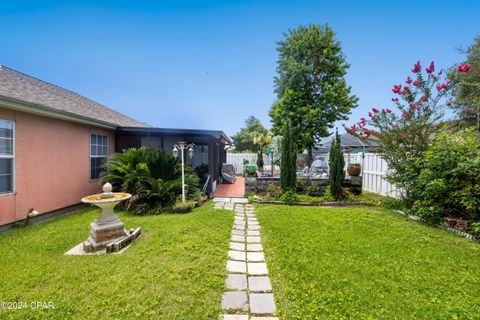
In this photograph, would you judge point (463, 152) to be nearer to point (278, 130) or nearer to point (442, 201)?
point (442, 201)

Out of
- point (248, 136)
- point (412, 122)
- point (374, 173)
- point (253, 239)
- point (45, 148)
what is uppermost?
point (248, 136)

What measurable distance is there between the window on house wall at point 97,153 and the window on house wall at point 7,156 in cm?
248

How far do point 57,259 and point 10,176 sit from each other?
310cm

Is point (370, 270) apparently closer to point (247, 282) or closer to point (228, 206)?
point (247, 282)

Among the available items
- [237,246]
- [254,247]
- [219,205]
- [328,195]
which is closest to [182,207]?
[219,205]

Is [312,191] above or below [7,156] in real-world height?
below

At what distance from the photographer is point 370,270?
2.84 m

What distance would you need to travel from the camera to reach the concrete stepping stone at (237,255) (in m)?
3.25

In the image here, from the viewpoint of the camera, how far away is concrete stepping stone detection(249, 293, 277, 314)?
2.11 metres

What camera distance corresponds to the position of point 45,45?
9242mm

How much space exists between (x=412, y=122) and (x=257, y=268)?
621cm

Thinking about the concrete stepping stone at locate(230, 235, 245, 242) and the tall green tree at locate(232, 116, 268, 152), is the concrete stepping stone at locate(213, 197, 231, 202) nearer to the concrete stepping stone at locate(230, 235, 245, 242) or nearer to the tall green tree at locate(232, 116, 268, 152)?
the concrete stepping stone at locate(230, 235, 245, 242)

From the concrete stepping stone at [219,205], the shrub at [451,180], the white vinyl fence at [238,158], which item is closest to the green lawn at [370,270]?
the shrub at [451,180]

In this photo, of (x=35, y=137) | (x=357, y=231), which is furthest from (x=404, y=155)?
(x=35, y=137)
